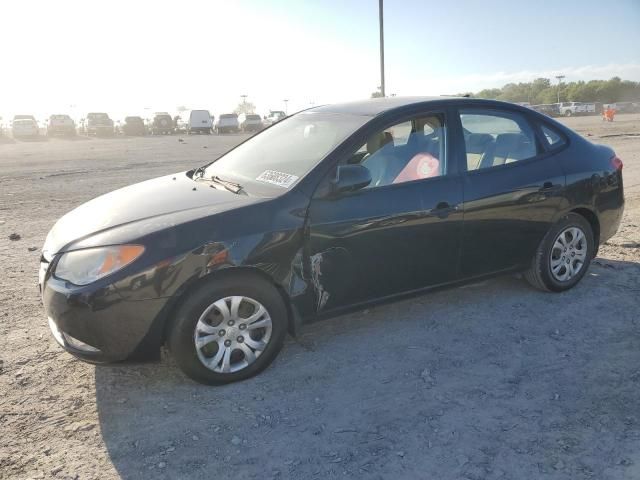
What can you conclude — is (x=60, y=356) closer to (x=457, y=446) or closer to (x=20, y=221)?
(x=457, y=446)

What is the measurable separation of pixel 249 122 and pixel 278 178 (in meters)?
45.5

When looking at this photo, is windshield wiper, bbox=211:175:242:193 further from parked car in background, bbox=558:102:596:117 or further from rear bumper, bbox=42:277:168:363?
parked car in background, bbox=558:102:596:117

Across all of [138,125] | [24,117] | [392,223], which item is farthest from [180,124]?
[392,223]

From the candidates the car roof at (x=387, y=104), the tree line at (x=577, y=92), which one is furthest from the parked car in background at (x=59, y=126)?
the tree line at (x=577, y=92)

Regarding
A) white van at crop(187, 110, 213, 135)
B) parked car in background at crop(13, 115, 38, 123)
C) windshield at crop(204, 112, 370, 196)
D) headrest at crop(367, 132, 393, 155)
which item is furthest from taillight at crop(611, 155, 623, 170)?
parked car in background at crop(13, 115, 38, 123)

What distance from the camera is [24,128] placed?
41562 millimetres

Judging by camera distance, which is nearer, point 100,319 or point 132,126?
point 100,319

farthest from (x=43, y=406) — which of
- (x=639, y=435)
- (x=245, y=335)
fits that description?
(x=639, y=435)

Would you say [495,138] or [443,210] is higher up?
[495,138]

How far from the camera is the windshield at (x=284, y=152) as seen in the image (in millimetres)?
3764

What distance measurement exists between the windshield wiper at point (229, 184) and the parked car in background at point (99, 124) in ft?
142

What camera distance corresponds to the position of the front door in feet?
11.7

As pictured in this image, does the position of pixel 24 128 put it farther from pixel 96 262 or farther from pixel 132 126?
pixel 96 262

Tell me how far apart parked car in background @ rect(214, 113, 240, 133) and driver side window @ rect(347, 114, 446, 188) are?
142 ft
